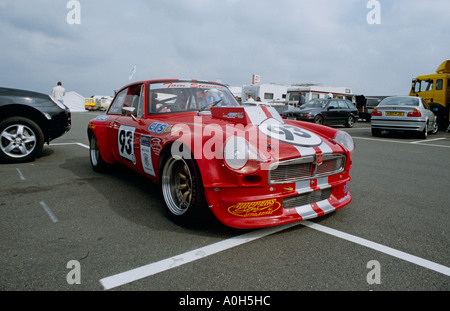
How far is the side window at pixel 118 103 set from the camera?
4454mm

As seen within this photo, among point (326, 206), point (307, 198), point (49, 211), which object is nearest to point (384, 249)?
point (326, 206)

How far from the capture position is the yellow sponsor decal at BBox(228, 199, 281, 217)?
239 cm

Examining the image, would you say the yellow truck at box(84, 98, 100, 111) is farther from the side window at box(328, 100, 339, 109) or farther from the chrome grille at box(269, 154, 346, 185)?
the chrome grille at box(269, 154, 346, 185)

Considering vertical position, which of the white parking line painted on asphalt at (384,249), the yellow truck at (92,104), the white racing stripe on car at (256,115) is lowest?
the white parking line painted on asphalt at (384,249)

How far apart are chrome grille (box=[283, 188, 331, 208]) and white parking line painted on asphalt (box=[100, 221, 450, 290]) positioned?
0.85 ft

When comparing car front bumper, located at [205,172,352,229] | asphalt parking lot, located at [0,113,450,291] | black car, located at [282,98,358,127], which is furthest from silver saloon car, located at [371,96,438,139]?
car front bumper, located at [205,172,352,229]

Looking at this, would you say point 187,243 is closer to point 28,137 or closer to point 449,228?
point 449,228

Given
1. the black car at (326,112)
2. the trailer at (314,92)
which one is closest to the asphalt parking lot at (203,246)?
the black car at (326,112)

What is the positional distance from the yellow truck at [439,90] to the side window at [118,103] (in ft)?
44.1

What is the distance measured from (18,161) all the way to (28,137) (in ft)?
1.44

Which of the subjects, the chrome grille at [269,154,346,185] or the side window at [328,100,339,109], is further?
the side window at [328,100,339,109]

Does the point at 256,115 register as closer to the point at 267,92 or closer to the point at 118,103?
the point at 118,103

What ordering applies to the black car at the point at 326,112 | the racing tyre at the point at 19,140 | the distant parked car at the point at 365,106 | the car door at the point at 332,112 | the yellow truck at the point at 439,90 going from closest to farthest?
the racing tyre at the point at 19,140
the yellow truck at the point at 439,90
the black car at the point at 326,112
the car door at the point at 332,112
the distant parked car at the point at 365,106

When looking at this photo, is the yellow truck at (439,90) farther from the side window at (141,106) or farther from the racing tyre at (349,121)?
the side window at (141,106)
